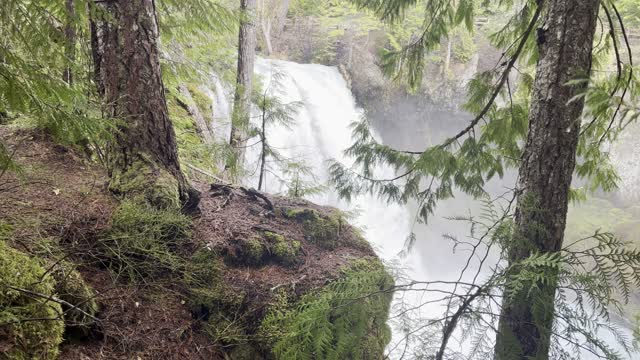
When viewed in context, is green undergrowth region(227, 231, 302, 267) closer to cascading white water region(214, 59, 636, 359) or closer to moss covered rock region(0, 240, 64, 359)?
moss covered rock region(0, 240, 64, 359)

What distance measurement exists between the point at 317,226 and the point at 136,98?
1.93 m

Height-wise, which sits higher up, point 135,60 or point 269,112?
point 135,60

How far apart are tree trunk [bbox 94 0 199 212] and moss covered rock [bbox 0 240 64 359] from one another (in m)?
0.90

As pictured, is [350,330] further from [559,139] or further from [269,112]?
[269,112]

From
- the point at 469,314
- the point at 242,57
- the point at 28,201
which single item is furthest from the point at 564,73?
the point at 242,57

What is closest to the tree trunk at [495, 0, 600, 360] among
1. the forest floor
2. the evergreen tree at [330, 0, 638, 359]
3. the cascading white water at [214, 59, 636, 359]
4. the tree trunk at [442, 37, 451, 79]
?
the evergreen tree at [330, 0, 638, 359]

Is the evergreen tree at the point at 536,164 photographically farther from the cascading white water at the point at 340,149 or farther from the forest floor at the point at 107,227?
the cascading white water at the point at 340,149

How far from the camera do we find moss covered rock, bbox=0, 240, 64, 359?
4.72 feet

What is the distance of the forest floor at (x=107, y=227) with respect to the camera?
6.46 ft

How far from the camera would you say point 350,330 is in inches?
63.0

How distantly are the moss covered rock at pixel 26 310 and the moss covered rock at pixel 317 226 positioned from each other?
7.29ft

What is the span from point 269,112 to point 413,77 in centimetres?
163

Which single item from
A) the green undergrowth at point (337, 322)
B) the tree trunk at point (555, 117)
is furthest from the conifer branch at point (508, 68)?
the green undergrowth at point (337, 322)

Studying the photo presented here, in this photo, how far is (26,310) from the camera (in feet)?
5.11
